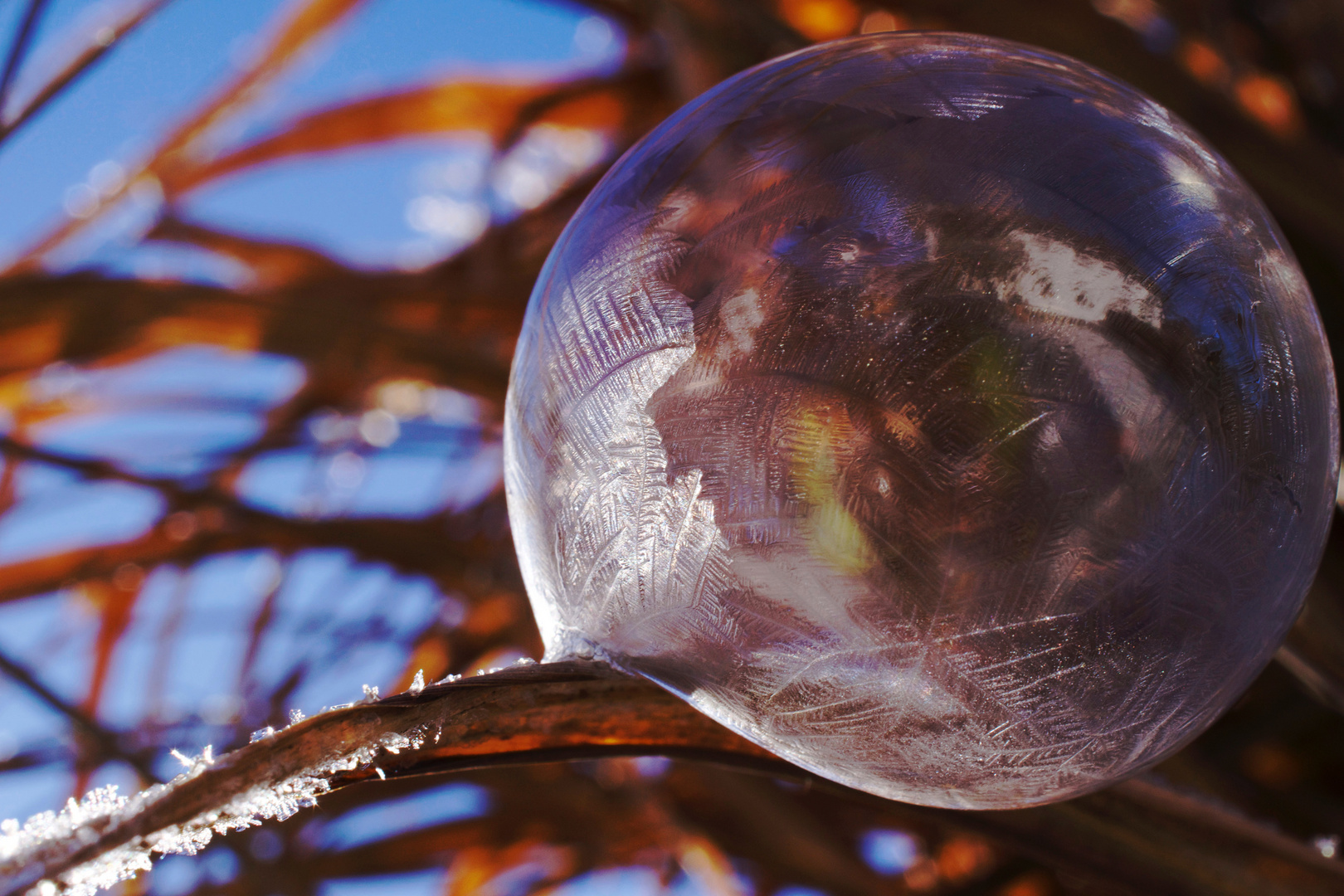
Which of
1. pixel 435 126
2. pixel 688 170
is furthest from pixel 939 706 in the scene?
pixel 435 126

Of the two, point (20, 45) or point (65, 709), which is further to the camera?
point (65, 709)

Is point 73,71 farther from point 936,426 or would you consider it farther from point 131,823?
A: point 936,426

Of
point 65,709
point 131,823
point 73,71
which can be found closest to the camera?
point 131,823

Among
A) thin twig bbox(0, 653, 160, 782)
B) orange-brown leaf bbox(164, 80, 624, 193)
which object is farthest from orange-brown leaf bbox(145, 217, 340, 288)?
thin twig bbox(0, 653, 160, 782)

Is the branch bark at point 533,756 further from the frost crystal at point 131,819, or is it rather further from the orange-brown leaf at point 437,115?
the orange-brown leaf at point 437,115

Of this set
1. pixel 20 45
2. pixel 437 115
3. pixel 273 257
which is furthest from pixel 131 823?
pixel 437 115

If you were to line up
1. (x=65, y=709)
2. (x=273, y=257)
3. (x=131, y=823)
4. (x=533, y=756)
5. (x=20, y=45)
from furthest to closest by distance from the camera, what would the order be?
(x=273, y=257)
(x=65, y=709)
(x=20, y=45)
(x=533, y=756)
(x=131, y=823)

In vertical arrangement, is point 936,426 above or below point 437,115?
below
